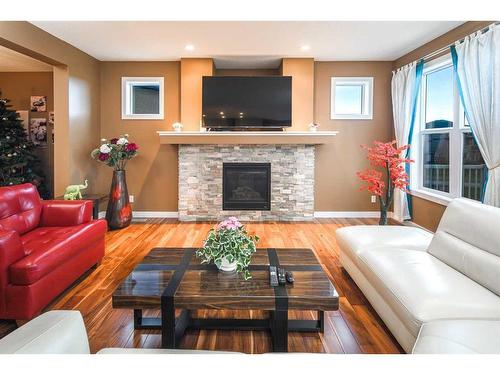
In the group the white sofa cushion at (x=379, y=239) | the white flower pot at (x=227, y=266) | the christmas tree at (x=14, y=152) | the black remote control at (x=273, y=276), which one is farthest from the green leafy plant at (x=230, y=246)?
the christmas tree at (x=14, y=152)

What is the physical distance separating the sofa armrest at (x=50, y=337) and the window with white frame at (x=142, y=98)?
5.19 metres

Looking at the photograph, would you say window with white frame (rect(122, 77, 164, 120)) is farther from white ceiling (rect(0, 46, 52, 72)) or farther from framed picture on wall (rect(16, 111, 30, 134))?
framed picture on wall (rect(16, 111, 30, 134))

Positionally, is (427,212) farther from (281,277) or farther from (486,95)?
(281,277)

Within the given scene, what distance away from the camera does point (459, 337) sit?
1403mm

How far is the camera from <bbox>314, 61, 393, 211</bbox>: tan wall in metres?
5.95

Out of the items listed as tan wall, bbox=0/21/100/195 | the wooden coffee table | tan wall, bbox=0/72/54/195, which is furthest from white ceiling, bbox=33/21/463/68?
the wooden coffee table

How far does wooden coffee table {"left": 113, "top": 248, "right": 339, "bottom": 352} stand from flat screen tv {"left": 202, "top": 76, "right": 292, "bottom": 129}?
11.7 ft

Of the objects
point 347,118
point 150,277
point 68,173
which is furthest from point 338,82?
point 150,277

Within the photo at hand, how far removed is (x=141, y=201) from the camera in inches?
241

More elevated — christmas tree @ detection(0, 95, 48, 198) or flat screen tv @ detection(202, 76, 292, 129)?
flat screen tv @ detection(202, 76, 292, 129)

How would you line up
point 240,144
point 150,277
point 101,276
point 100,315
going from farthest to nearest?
point 240,144, point 101,276, point 100,315, point 150,277

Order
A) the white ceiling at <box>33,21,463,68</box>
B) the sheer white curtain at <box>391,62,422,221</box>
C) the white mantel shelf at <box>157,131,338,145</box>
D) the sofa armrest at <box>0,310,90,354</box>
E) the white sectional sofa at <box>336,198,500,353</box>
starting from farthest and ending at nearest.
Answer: the white mantel shelf at <box>157,131,338,145</box> < the sheer white curtain at <box>391,62,422,221</box> < the white ceiling at <box>33,21,463,68</box> < the white sectional sofa at <box>336,198,500,353</box> < the sofa armrest at <box>0,310,90,354</box>
